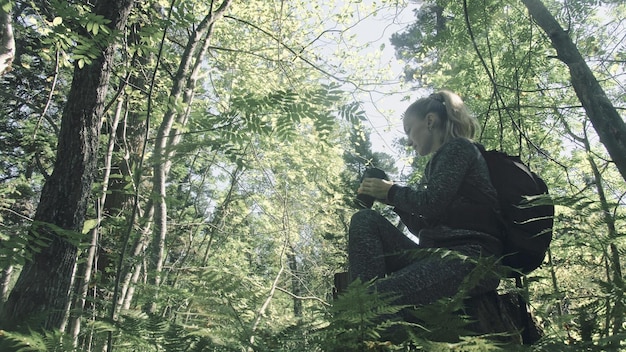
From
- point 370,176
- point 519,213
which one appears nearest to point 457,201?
point 519,213

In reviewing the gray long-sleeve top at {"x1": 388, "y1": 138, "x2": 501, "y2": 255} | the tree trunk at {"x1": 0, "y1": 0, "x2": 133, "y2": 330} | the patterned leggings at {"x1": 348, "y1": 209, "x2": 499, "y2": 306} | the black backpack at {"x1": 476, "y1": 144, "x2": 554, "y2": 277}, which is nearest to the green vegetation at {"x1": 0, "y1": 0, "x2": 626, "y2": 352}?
the tree trunk at {"x1": 0, "y1": 0, "x2": 133, "y2": 330}

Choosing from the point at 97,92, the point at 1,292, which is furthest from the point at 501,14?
the point at 1,292

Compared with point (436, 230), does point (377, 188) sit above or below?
above

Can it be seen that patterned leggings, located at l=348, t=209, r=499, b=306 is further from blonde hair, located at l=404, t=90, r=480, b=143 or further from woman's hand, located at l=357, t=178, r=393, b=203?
blonde hair, located at l=404, t=90, r=480, b=143

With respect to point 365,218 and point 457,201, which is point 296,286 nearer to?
point 365,218

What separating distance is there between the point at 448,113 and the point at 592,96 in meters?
0.73

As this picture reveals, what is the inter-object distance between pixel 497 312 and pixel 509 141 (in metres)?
4.16

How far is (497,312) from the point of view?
2.09 m

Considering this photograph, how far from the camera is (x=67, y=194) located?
2277mm

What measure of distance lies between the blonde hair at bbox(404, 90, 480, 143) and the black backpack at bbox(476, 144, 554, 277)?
9.8 inches

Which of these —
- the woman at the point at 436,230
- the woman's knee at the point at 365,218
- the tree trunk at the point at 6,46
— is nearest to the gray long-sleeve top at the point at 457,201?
the woman at the point at 436,230

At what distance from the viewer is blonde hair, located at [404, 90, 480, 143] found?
2600mm

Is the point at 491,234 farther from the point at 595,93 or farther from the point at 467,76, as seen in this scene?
the point at 467,76

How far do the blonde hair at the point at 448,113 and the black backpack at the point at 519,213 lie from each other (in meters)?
0.25
